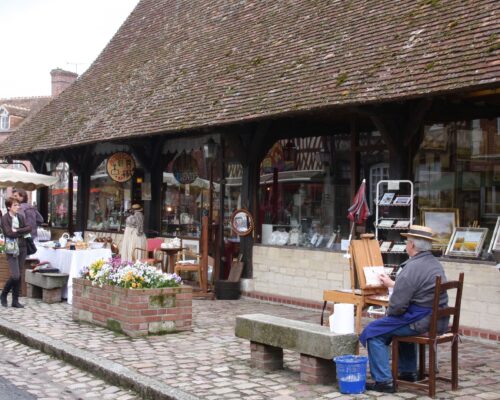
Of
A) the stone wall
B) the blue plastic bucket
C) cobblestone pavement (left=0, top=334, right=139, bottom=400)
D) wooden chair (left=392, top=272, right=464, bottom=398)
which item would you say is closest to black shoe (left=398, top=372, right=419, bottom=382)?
wooden chair (left=392, top=272, right=464, bottom=398)

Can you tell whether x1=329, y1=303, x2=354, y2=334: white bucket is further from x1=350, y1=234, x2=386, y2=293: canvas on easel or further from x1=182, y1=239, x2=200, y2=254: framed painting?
x1=182, y1=239, x2=200, y2=254: framed painting

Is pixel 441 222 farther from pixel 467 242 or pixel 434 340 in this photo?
pixel 434 340

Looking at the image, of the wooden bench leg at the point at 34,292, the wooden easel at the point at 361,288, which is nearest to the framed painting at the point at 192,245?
the wooden bench leg at the point at 34,292

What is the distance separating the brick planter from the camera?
7820mm

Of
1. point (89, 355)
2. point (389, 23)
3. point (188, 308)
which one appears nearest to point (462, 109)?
point (389, 23)

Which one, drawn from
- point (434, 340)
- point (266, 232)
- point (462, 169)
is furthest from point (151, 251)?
point (434, 340)

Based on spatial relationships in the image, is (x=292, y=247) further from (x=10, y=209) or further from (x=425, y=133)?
(x=10, y=209)

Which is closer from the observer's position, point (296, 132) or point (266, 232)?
point (296, 132)

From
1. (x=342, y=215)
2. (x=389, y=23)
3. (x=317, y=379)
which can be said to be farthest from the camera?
(x=342, y=215)

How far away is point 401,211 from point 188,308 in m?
3.26

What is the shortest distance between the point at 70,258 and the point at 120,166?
4.39m

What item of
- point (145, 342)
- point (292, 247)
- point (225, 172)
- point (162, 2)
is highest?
point (162, 2)

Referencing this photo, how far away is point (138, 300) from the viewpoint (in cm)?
780

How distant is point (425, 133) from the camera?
32.5ft
